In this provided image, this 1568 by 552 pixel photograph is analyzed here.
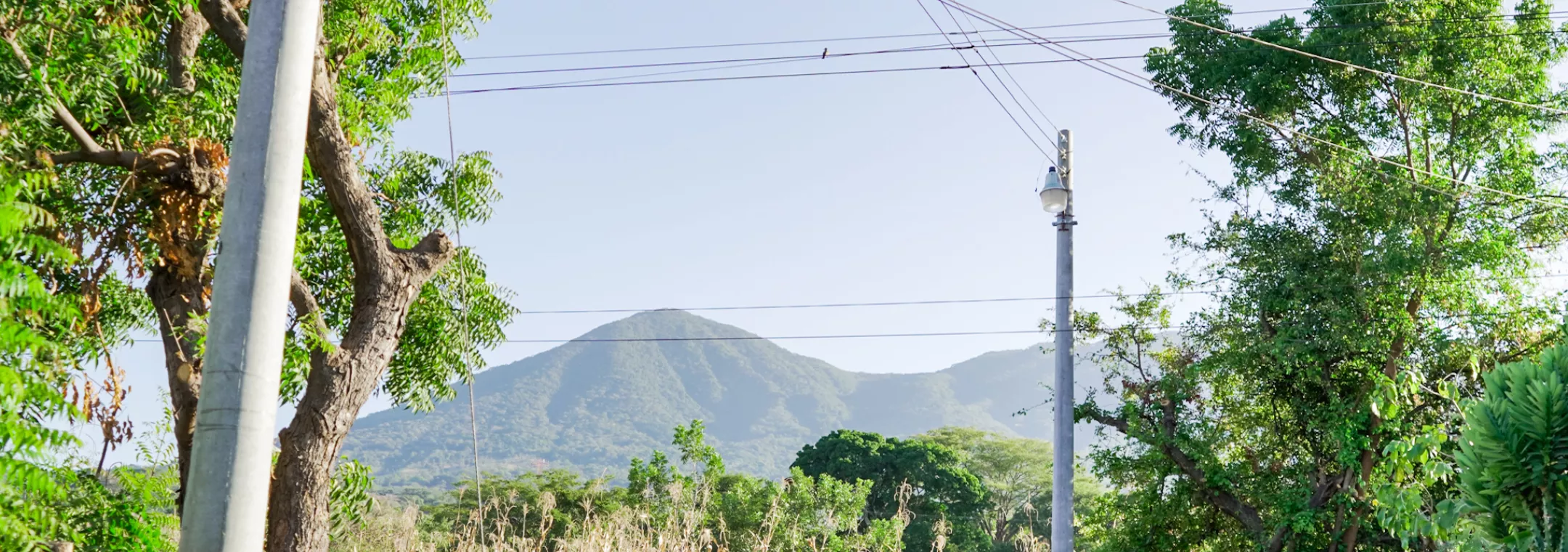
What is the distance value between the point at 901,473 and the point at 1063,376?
26868 millimetres

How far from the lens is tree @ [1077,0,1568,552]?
10.8 m

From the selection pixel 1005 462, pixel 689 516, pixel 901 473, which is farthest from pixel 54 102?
pixel 1005 462

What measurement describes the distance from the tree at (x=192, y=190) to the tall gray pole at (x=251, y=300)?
3171 millimetres

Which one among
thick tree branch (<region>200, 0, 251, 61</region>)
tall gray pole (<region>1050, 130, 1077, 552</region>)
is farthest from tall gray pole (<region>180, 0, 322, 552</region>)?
tall gray pole (<region>1050, 130, 1077, 552</region>)

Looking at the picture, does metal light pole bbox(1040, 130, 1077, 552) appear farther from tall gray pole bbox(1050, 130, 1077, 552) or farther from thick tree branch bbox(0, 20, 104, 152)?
thick tree branch bbox(0, 20, 104, 152)

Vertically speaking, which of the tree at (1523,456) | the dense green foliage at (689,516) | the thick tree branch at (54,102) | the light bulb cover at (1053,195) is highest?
the light bulb cover at (1053,195)

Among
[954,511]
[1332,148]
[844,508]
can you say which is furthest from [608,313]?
[1332,148]

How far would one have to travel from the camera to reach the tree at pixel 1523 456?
2.63 m

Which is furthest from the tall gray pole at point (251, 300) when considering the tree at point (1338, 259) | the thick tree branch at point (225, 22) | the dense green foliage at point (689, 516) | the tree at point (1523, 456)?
the tree at point (1338, 259)

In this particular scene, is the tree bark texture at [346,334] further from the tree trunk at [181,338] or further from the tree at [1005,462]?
the tree at [1005,462]

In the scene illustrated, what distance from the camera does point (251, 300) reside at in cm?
192

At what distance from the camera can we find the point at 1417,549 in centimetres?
1070

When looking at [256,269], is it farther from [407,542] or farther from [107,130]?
[107,130]

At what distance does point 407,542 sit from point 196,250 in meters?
2.01
